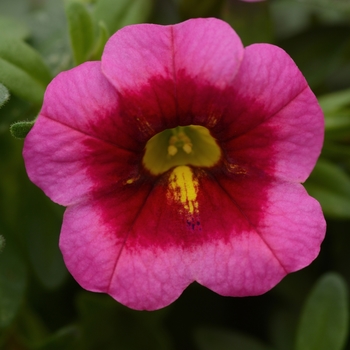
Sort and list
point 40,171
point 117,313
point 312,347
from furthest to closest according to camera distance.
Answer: point 117,313, point 312,347, point 40,171

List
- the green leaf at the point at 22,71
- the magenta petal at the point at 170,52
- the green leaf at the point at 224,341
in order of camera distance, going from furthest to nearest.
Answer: the green leaf at the point at 224,341 < the green leaf at the point at 22,71 < the magenta petal at the point at 170,52

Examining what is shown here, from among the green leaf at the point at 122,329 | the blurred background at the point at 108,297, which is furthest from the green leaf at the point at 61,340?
the green leaf at the point at 122,329

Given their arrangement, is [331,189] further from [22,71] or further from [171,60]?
[22,71]

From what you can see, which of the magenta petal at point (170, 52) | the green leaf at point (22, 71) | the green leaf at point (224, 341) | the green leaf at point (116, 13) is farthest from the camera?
the green leaf at point (224, 341)

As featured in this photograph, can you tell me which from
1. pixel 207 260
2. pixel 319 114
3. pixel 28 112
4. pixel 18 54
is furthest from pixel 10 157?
pixel 319 114

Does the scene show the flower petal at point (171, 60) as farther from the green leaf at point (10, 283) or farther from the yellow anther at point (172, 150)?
the green leaf at point (10, 283)

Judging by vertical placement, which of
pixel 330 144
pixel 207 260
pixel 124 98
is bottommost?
pixel 330 144

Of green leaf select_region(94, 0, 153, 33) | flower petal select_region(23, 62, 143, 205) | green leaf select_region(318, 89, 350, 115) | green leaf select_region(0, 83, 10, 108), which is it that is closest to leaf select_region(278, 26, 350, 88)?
green leaf select_region(318, 89, 350, 115)

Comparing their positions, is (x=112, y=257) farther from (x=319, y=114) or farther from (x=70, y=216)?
(x=319, y=114)
